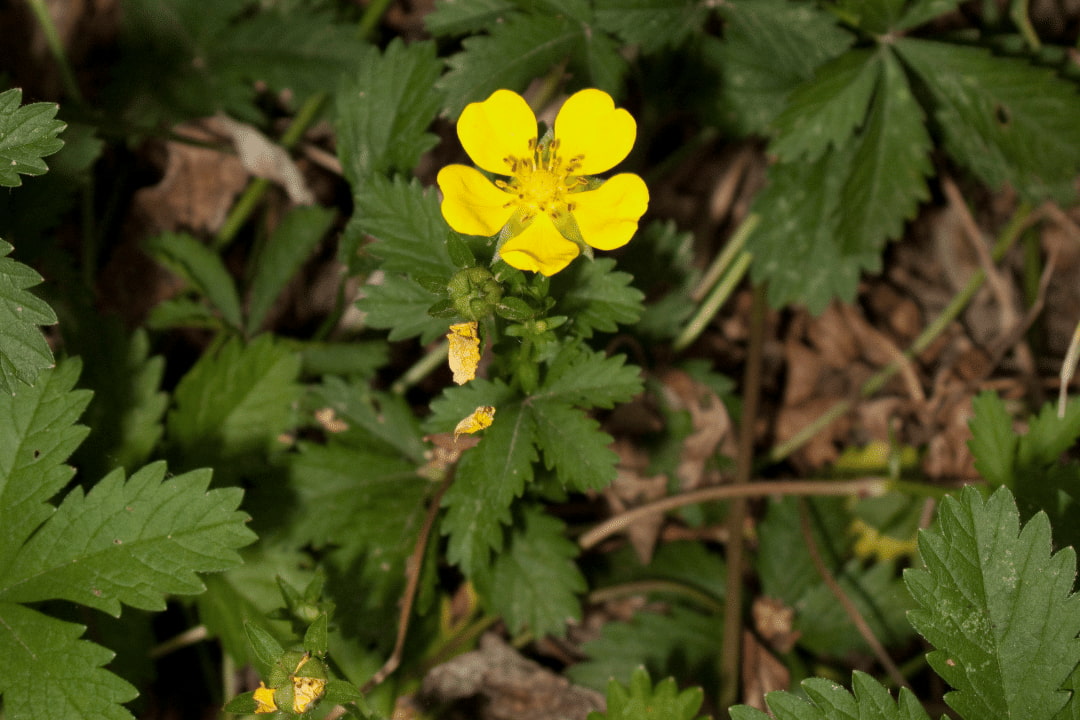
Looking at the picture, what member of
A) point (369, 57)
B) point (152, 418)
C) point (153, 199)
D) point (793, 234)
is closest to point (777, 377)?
point (793, 234)

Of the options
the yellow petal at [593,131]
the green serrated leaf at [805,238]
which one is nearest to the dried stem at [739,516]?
the green serrated leaf at [805,238]

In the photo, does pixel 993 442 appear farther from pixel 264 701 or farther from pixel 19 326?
pixel 19 326

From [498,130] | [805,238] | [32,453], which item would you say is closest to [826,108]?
[805,238]

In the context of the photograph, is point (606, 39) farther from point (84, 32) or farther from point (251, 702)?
point (84, 32)

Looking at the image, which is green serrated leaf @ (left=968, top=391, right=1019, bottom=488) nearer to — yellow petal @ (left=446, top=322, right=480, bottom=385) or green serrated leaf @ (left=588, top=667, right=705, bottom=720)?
green serrated leaf @ (left=588, top=667, right=705, bottom=720)

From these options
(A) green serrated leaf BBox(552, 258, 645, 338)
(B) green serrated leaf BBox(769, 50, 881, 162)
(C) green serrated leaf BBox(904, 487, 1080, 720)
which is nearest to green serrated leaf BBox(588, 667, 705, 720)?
(C) green serrated leaf BBox(904, 487, 1080, 720)

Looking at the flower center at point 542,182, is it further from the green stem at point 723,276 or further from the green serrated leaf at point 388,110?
the green stem at point 723,276
